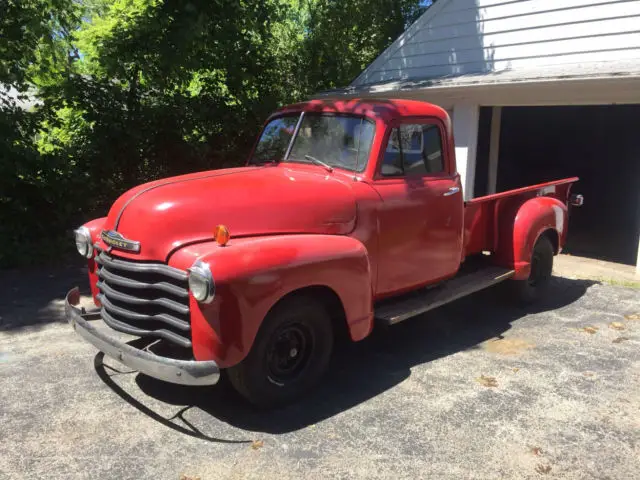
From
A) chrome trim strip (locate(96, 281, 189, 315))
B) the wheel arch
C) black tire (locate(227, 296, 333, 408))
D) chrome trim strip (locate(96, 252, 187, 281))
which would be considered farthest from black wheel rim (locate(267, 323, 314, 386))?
chrome trim strip (locate(96, 252, 187, 281))

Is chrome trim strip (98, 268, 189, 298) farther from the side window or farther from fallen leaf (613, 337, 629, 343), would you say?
fallen leaf (613, 337, 629, 343)

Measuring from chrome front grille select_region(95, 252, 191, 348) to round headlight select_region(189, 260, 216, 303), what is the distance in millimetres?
127

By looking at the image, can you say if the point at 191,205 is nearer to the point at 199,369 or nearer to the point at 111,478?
the point at 199,369

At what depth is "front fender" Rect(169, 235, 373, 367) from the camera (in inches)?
121

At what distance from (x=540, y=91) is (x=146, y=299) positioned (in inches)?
279

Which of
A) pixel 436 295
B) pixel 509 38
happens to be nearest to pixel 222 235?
pixel 436 295

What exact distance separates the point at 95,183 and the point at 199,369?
634 cm

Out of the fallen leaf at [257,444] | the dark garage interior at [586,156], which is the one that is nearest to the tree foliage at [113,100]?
the fallen leaf at [257,444]

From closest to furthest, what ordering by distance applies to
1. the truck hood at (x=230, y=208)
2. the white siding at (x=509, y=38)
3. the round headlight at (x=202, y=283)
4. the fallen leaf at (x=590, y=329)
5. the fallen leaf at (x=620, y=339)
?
1. the round headlight at (x=202, y=283)
2. the truck hood at (x=230, y=208)
3. the fallen leaf at (x=620, y=339)
4. the fallen leaf at (x=590, y=329)
5. the white siding at (x=509, y=38)

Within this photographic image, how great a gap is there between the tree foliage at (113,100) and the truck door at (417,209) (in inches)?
194

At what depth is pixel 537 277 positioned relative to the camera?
6121mm

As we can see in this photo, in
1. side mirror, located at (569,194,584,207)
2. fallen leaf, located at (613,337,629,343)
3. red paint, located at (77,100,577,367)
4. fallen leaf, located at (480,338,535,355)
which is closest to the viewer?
red paint, located at (77,100,577,367)

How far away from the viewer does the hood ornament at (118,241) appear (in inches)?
135

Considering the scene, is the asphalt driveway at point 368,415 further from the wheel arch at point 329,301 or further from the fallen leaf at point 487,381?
the wheel arch at point 329,301
